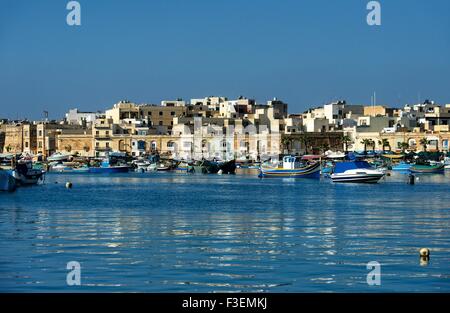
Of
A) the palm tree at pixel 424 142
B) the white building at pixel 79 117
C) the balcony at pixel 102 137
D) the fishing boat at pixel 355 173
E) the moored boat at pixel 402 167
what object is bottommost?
the moored boat at pixel 402 167

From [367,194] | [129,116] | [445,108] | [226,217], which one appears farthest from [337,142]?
[226,217]

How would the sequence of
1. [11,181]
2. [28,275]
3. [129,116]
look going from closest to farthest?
[28,275] → [11,181] → [129,116]

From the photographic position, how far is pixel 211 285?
18547mm

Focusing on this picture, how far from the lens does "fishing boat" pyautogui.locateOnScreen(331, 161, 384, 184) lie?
66.3m

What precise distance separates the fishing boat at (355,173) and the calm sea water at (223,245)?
69.6 feet

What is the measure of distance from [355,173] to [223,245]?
42.2m

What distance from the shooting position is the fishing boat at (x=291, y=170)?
80438 mm

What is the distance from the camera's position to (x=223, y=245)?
2533cm

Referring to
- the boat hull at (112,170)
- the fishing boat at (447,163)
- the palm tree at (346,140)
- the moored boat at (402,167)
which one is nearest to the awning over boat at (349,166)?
the moored boat at (402,167)

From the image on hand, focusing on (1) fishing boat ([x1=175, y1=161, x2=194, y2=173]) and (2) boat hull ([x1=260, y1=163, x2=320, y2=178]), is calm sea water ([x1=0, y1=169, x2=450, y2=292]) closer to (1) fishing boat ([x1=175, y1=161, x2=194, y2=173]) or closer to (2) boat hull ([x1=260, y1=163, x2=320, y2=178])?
(2) boat hull ([x1=260, y1=163, x2=320, y2=178])

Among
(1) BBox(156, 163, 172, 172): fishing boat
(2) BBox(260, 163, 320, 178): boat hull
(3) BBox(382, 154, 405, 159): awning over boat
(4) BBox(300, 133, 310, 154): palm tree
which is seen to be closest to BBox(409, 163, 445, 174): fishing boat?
(3) BBox(382, 154, 405, 159): awning over boat

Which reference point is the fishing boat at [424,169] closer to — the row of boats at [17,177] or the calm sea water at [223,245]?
the row of boats at [17,177]

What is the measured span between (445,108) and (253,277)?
120024 mm
